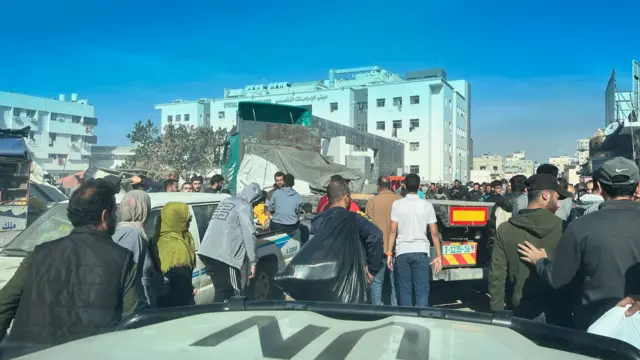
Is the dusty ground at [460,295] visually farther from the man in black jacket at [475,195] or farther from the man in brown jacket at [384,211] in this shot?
the man in black jacket at [475,195]

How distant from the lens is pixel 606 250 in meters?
2.96

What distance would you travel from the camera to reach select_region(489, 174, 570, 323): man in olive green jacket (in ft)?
12.6

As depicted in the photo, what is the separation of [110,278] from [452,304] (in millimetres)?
6363

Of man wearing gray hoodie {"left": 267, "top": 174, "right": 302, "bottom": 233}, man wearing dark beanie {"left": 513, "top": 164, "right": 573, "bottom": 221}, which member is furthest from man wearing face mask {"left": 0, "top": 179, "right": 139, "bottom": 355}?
man wearing gray hoodie {"left": 267, "top": 174, "right": 302, "bottom": 233}

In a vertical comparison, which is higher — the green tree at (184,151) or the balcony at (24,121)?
the balcony at (24,121)

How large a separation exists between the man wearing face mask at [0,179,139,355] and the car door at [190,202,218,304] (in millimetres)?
3030

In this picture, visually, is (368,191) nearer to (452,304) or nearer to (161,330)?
(452,304)

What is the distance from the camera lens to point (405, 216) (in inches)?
235

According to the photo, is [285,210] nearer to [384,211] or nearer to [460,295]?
[384,211]

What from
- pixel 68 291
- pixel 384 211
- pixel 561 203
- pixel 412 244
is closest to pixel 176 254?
pixel 68 291

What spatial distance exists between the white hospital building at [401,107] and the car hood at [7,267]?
4833cm

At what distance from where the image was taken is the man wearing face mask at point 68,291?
2.52 metres

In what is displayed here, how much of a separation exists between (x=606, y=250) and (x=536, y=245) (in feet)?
3.27

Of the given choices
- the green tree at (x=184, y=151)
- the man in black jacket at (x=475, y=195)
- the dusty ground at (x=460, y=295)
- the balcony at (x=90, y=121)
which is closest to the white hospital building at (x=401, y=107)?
the green tree at (x=184, y=151)
